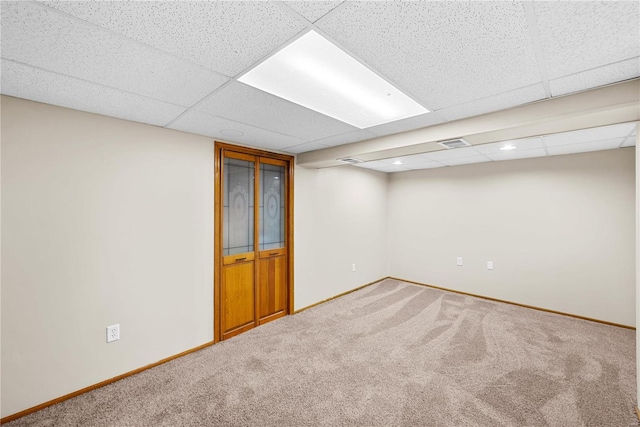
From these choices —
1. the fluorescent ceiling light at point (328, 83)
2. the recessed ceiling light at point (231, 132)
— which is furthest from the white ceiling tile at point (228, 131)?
the fluorescent ceiling light at point (328, 83)

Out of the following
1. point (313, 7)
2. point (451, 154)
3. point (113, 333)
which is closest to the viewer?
point (313, 7)

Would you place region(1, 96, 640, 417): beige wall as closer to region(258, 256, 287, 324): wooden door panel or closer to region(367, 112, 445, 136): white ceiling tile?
region(258, 256, 287, 324): wooden door panel

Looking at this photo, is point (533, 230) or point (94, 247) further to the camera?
point (533, 230)

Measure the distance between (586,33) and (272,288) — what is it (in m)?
3.59

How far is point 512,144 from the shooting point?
325 cm

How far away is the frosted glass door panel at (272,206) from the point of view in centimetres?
359

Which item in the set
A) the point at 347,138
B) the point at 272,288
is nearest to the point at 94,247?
the point at 272,288

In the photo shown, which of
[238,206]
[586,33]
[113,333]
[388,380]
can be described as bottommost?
[388,380]

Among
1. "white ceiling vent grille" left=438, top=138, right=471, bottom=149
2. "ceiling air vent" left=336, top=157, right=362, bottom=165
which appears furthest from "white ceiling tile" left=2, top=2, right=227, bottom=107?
"white ceiling vent grille" left=438, top=138, right=471, bottom=149

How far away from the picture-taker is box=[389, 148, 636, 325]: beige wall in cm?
349

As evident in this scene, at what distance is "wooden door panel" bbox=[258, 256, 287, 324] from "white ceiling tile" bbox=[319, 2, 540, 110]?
271 centimetres

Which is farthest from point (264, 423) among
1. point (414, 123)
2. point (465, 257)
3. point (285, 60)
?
point (465, 257)

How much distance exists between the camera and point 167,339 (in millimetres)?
2691

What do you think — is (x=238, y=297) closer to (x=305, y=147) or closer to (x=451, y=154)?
(x=305, y=147)
